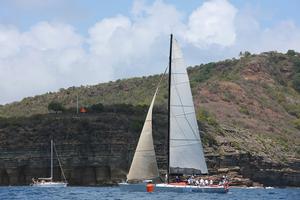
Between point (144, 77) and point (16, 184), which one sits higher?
point (144, 77)

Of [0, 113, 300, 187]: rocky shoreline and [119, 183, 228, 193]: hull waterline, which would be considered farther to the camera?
[0, 113, 300, 187]: rocky shoreline

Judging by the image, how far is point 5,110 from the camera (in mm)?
150250

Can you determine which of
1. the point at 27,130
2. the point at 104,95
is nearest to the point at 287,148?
the point at 27,130

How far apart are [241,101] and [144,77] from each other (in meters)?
33.1

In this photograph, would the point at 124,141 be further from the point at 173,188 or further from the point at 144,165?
the point at 173,188

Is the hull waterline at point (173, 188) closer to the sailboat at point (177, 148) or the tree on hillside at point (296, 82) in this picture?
the sailboat at point (177, 148)

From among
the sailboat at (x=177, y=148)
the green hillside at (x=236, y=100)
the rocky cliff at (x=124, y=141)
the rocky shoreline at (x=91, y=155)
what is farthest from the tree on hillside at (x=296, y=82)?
the sailboat at (x=177, y=148)

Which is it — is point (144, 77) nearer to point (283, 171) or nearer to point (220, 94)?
point (220, 94)

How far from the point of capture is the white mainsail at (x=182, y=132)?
67881mm

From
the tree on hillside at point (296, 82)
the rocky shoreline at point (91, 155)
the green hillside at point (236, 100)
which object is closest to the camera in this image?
the rocky shoreline at point (91, 155)

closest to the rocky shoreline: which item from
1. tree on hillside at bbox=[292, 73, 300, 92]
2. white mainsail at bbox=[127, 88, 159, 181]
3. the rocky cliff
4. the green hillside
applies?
the rocky cliff

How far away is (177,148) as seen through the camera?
223ft

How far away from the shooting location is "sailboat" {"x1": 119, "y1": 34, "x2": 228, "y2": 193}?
2672 inches

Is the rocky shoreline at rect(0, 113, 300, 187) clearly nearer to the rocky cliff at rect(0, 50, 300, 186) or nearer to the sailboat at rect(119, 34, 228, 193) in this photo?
the rocky cliff at rect(0, 50, 300, 186)
